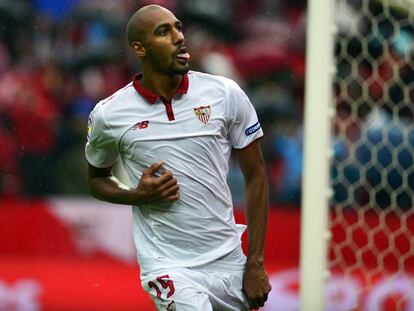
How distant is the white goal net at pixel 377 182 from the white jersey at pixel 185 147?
1.33 meters

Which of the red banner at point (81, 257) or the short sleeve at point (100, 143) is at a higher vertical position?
the short sleeve at point (100, 143)

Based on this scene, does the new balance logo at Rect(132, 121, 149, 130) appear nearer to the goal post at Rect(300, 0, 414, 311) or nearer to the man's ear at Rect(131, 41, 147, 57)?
the man's ear at Rect(131, 41, 147, 57)

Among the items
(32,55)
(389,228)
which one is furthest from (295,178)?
(32,55)

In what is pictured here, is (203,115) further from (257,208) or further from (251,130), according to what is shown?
(257,208)

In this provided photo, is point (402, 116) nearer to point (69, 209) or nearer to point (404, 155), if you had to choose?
point (404, 155)

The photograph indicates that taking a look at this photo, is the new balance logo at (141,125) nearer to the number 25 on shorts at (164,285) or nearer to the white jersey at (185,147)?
the white jersey at (185,147)

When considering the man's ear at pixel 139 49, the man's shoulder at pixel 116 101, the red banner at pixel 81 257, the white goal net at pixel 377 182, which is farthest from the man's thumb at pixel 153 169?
the red banner at pixel 81 257

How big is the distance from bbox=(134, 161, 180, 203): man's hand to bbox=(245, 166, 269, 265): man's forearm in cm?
25

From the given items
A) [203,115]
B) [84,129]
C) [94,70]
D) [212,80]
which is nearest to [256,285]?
[203,115]

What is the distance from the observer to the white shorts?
11.0 ft

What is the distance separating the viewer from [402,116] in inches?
237

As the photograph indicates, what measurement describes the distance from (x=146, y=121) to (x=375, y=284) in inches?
85.4

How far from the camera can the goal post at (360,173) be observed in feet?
13.3

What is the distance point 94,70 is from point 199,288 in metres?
4.81
